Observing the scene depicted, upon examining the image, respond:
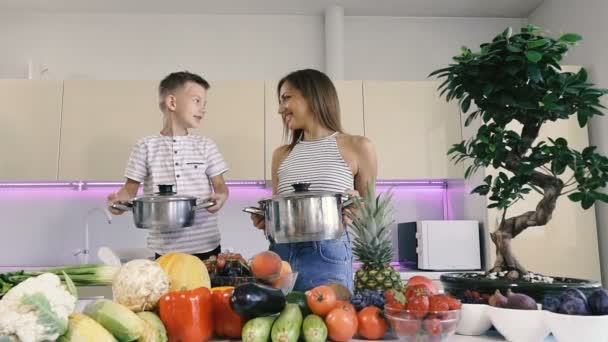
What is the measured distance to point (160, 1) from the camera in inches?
112

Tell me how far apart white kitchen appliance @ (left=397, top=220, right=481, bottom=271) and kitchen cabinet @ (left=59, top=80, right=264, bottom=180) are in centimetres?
94

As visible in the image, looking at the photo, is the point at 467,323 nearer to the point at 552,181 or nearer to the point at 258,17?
the point at 552,181

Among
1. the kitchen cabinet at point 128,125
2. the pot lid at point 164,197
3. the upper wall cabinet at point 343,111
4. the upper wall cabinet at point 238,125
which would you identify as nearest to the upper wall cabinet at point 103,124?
the kitchen cabinet at point 128,125

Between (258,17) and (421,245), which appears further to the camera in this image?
(258,17)

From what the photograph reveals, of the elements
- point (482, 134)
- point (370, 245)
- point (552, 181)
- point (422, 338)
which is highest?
point (482, 134)

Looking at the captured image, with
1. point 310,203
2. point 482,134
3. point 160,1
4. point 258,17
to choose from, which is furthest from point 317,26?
point 310,203

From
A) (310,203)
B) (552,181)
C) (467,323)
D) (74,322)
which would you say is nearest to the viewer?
(74,322)

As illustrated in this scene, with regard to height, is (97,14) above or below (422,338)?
above

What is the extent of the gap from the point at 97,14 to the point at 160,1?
1.52ft

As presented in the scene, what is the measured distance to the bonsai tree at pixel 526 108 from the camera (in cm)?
95

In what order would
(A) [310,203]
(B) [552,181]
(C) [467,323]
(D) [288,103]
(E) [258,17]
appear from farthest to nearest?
1. (E) [258,17]
2. (D) [288,103]
3. (B) [552,181]
4. (A) [310,203]
5. (C) [467,323]

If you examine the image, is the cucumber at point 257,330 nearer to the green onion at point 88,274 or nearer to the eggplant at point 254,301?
the eggplant at point 254,301

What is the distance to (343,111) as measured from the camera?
2660 millimetres

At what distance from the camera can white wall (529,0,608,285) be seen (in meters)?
2.37
